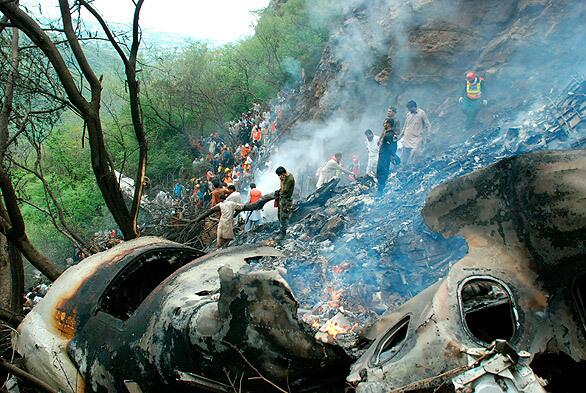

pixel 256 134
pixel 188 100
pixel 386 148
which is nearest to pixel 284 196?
pixel 386 148

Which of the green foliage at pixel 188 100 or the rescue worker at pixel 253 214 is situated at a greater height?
the green foliage at pixel 188 100

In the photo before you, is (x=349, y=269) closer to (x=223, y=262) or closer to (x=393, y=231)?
(x=393, y=231)

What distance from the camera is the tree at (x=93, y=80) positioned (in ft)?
16.6

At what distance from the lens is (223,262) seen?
13.3 feet

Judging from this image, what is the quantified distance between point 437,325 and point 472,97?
10.5m

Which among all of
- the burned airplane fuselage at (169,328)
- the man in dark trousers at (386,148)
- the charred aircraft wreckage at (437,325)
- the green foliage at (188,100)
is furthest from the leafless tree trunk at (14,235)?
the green foliage at (188,100)

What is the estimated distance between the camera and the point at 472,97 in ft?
38.2

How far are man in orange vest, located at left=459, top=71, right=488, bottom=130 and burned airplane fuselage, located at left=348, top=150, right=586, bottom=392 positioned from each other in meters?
9.60

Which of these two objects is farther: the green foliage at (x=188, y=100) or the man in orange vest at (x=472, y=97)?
the green foliage at (x=188, y=100)

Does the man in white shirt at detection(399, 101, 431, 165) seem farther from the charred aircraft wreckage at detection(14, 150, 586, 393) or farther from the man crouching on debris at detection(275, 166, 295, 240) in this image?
the charred aircraft wreckage at detection(14, 150, 586, 393)

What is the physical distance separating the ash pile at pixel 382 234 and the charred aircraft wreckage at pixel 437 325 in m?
2.56

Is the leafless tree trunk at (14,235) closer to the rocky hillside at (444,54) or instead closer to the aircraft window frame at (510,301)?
the aircraft window frame at (510,301)

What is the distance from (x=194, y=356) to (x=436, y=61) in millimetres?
14405

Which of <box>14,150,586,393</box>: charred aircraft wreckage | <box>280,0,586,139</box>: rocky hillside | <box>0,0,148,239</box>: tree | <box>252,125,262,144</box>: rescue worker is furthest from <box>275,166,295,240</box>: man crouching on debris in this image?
<box>252,125,262,144</box>: rescue worker
